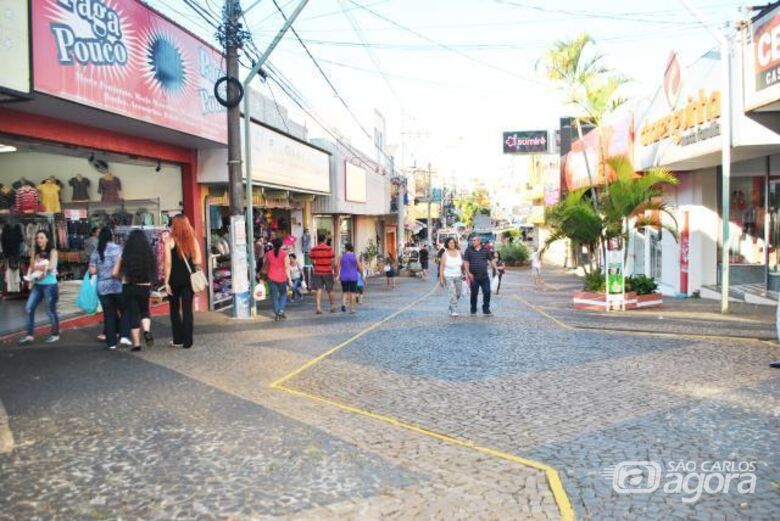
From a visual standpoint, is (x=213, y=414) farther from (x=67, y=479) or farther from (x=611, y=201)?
(x=611, y=201)

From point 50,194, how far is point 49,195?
0.13 feet

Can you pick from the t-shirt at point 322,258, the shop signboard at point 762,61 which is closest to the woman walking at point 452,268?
the t-shirt at point 322,258

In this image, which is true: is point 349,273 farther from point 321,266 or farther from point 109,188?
point 109,188

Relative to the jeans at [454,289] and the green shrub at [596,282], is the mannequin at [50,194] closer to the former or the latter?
the jeans at [454,289]

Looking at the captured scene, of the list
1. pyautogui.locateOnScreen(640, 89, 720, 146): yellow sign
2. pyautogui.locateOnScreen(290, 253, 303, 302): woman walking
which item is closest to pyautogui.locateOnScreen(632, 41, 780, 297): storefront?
pyautogui.locateOnScreen(640, 89, 720, 146): yellow sign

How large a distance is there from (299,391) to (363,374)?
1.06 m

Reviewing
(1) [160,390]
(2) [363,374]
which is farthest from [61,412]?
(2) [363,374]

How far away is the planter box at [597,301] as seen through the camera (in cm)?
1525

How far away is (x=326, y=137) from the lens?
88.2ft

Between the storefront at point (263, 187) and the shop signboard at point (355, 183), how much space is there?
10.6ft

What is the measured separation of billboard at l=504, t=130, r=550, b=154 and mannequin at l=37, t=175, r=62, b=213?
124ft

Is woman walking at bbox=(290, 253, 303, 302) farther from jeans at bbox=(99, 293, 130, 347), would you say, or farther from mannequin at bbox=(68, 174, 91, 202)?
jeans at bbox=(99, 293, 130, 347)

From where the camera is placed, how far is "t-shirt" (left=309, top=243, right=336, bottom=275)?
14266 mm

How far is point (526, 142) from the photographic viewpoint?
47.4 m
